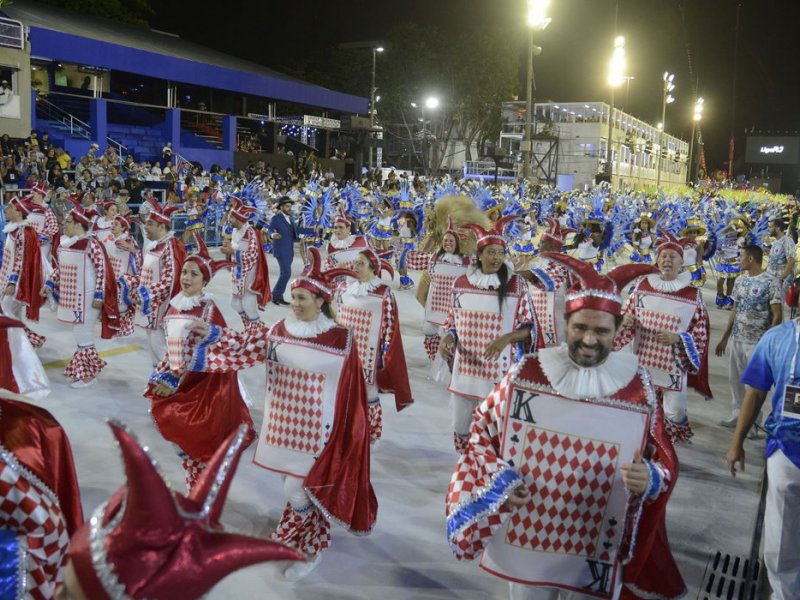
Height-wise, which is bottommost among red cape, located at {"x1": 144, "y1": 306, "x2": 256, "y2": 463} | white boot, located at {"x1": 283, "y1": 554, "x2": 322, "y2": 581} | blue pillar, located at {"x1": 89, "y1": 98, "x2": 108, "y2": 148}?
white boot, located at {"x1": 283, "y1": 554, "x2": 322, "y2": 581}

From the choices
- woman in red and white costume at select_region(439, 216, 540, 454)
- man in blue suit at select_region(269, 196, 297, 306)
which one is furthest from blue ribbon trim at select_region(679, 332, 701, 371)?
man in blue suit at select_region(269, 196, 297, 306)

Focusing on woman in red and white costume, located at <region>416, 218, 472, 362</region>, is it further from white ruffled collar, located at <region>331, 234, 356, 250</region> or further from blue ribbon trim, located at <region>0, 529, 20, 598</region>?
blue ribbon trim, located at <region>0, 529, 20, 598</region>

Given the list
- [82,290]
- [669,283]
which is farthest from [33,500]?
[82,290]

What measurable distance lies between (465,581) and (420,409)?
3.36 metres

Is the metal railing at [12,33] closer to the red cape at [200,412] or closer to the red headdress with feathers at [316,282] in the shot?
the red cape at [200,412]

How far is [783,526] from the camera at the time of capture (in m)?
3.72

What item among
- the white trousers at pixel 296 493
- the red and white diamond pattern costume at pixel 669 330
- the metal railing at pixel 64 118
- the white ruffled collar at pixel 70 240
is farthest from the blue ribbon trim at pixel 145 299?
the metal railing at pixel 64 118

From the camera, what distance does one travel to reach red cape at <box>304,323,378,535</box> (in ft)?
13.9

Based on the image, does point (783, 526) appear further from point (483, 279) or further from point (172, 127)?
point (172, 127)

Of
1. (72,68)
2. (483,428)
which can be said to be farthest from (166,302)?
(72,68)

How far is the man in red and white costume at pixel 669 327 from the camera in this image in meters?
6.16

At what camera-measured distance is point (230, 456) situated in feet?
5.51

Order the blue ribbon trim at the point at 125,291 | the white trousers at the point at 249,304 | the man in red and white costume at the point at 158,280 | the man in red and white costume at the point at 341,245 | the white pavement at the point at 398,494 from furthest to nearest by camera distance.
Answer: the white trousers at the point at 249,304 → the man in red and white costume at the point at 341,245 → the blue ribbon trim at the point at 125,291 → the man in red and white costume at the point at 158,280 → the white pavement at the point at 398,494

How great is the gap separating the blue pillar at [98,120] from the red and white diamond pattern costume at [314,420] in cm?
2424
